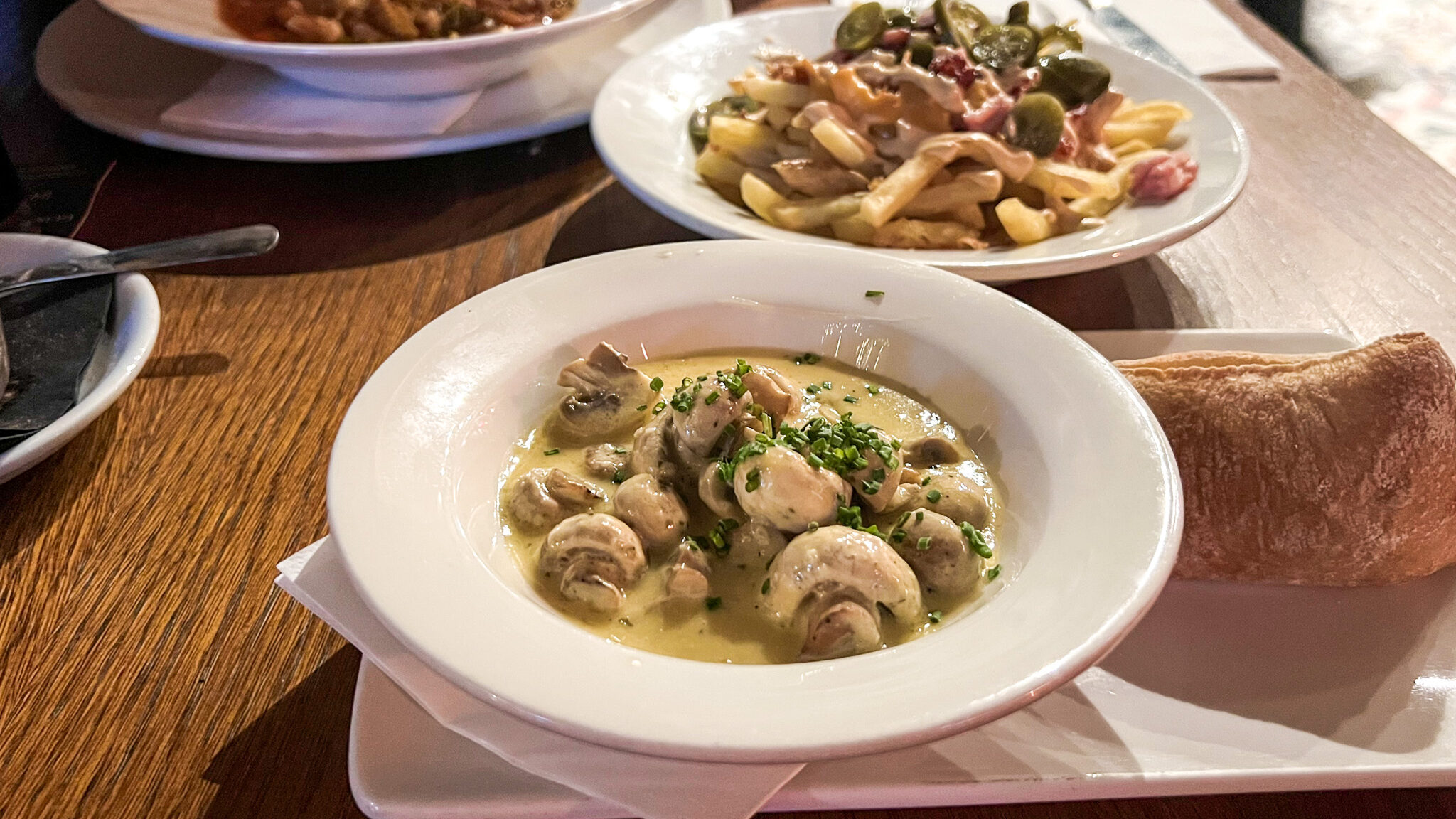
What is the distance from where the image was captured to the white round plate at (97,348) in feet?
4.55

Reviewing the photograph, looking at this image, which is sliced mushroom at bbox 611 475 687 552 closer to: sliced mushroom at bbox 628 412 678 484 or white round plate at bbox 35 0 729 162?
sliced mushroom at bbox 628 412 678 484

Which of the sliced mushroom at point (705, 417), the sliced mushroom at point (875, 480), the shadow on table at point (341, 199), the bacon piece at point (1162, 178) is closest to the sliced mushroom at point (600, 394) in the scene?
the sliced mushroom at point (705, 417)

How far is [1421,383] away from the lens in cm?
126

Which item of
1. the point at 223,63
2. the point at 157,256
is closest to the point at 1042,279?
the point at 157,256

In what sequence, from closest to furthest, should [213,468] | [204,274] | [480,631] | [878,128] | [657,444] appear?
[480,631], [657,444], [213,468], [204,274], [878,128]

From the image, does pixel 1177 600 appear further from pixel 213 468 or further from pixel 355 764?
pixel 213 468

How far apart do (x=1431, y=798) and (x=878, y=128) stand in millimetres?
1688

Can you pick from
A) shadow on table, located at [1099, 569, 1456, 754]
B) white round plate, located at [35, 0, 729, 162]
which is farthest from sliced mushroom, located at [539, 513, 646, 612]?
white round plate, located at [35, 0, 729, 162]

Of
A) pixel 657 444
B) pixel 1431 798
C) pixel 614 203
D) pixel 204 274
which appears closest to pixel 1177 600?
Answer: pixel 1431 798

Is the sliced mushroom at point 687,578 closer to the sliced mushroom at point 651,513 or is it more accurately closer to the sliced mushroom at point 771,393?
the sliced mushroom at point 651,513

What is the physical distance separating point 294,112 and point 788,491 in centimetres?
204

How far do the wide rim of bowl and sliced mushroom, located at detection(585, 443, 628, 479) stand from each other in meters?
1.48

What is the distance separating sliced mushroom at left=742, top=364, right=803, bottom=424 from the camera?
1.25 meters

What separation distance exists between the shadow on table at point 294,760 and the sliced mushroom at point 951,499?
2.35 ft
